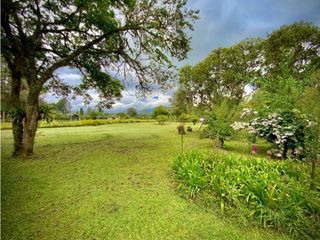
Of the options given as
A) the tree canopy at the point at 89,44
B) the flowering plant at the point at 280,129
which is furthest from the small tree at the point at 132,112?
the flowering plant at the point at 280,129

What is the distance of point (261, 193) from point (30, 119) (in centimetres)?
655

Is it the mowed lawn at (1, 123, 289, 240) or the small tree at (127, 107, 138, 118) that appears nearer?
the mowed lawn at (1, 123, 289, 240)

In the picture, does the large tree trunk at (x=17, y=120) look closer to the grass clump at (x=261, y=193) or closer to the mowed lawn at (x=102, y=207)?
the mowed lawn at (x=102, y=207)

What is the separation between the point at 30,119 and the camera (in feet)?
19.7

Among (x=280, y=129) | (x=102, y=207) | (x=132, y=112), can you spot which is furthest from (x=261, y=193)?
(x=132, y=112)

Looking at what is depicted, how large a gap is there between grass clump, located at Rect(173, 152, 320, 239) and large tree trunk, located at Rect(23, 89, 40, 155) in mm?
5005

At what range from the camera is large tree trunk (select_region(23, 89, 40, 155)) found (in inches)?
234

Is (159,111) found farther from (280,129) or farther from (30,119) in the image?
(280,129)

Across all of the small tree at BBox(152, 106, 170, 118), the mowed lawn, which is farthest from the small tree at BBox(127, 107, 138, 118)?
the mowed lawn

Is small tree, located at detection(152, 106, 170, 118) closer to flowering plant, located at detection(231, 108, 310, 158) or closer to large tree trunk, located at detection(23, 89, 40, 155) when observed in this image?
flowering plant, located at detection(231, 108, 310, 158)

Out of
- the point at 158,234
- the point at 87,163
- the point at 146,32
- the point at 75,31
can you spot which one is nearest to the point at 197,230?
the point at 158,234

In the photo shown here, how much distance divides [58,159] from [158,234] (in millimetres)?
4705

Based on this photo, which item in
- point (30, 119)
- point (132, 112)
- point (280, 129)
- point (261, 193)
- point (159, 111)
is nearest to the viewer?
point (261, 193)

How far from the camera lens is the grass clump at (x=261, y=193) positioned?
2.75 meters
